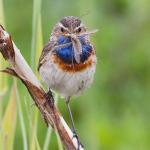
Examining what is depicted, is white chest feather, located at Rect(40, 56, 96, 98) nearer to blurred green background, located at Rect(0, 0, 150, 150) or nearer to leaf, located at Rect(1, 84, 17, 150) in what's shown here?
leaf, located at Rect(1, 84, 17, 150)

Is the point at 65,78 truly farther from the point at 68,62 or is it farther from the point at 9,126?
the point at 9,126

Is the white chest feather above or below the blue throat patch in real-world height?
below

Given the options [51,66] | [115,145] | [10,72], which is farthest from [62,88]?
[115,145]

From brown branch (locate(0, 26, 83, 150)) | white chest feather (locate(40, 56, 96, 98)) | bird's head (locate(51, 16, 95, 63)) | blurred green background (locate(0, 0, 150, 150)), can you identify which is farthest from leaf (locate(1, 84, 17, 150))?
blurred green background (locate(0, 0, 150, 150))

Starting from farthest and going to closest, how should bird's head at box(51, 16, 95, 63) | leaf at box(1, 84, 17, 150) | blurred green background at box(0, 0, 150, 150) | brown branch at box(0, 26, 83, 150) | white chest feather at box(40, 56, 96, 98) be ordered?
1. blurred green background at box(0, 0, 150, 150)
2. white chest feather at box(40, 56, 96, 98)
3. bird's head at box(51, 16, 95, 63)
4. leaf at box(1, 84, 17, 150)
5. brown branch at box(0, 26, 83, 150)

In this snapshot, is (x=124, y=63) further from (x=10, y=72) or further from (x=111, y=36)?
(x=10, y=72)

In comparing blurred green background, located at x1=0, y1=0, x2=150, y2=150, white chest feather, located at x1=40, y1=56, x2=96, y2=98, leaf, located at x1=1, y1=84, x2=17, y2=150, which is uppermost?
leaf, located at x1=1, y1=84, x2=17, y2=150

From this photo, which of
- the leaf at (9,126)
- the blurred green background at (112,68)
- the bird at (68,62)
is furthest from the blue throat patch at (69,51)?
the blurred green background at (112,68)

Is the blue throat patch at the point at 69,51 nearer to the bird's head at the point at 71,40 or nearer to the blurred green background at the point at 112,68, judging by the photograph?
the bird's head at the point at 71,40
